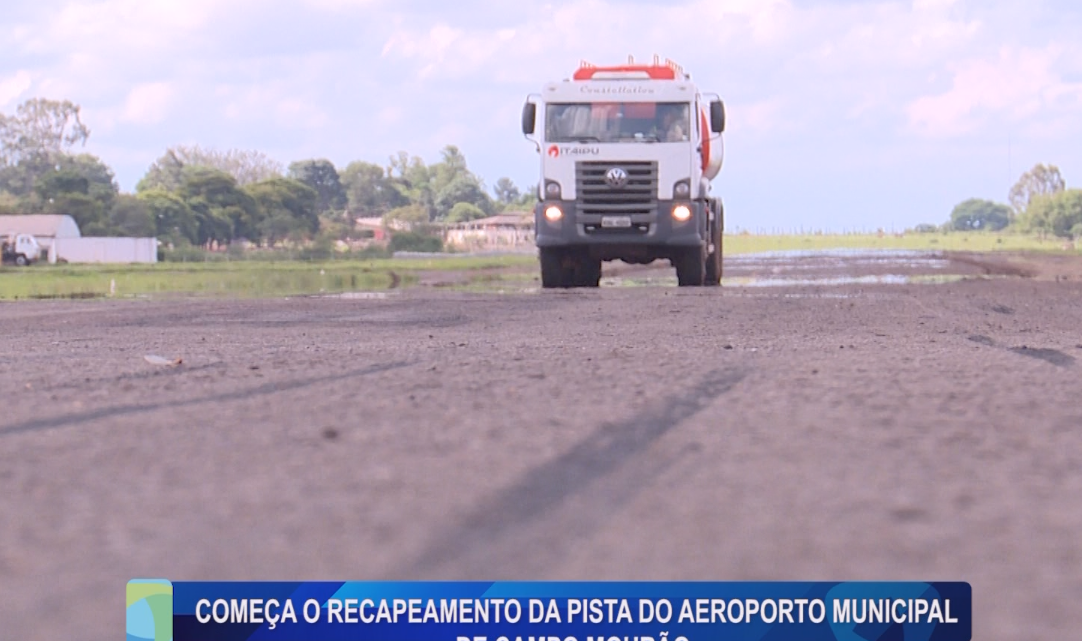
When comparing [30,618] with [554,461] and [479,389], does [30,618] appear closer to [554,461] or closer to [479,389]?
[554,461]

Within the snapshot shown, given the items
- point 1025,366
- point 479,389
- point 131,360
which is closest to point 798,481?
point 479,389

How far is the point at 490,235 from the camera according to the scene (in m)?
82.3

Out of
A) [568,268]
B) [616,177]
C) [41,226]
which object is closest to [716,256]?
[568,268]

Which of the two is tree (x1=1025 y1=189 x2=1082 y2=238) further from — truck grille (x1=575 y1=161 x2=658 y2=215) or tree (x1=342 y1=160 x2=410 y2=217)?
truck grille (x1=575 y1=161 x2=658 y2=215)

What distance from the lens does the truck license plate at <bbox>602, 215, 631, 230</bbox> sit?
19.0 metres

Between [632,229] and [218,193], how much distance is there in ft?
210

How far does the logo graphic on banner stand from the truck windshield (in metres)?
16.7

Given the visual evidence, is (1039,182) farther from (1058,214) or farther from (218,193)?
(218,193)

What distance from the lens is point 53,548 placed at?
2758 mm

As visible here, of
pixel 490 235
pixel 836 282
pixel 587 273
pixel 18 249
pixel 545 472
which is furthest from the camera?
pixel 490 235

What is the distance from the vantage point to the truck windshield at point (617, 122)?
61.5ft

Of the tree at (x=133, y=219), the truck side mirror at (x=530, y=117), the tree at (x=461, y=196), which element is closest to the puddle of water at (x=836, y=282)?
the truck side mirror at (x=530, y=117)

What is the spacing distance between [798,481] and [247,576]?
1385 mm

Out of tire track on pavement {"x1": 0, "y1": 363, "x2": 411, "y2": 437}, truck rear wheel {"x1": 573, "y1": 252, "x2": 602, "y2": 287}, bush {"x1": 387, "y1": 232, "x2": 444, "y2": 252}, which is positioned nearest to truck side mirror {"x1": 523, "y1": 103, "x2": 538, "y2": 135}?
truck rear wheel {"x1": 573, "y1": 252, "x2": 602, "y2": 287}
